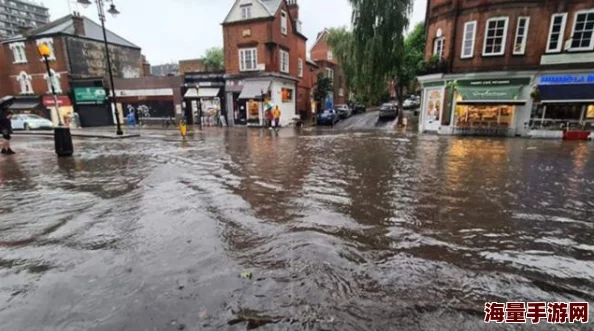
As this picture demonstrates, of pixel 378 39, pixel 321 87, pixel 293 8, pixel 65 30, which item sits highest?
pixel 293 8

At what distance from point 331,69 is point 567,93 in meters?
28.3

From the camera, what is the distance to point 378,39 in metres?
21.3

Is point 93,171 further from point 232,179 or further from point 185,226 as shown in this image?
point 185,226

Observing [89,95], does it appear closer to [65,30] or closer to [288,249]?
[65,30]

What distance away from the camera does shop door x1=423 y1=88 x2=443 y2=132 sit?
19375mm

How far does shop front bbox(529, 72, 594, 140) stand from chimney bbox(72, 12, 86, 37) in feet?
120

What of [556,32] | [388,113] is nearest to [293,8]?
[388,113]

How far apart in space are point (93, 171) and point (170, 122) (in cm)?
2117

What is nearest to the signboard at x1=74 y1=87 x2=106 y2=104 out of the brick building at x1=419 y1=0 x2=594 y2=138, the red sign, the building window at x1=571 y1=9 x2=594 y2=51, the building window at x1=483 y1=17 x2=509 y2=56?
the red sign

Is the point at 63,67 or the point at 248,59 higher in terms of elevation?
the point at 248,59

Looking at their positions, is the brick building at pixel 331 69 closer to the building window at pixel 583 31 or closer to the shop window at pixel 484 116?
the shop window at pixel 484 116

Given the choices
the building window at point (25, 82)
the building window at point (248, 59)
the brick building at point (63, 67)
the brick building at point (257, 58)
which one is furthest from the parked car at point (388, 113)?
the building window at point (25, 82)

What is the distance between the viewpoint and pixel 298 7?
2886cm

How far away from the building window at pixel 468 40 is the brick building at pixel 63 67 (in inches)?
1207
